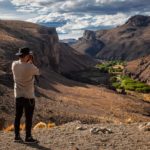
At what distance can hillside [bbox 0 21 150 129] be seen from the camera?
43.2 meters

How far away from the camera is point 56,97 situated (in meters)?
65.8

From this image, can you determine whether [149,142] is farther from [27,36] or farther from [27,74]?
[27,36]

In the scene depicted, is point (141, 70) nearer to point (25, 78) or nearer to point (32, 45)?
point (32, 45)

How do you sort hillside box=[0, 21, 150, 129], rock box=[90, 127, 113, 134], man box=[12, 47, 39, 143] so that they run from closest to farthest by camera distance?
man box=[12, 47, 39, 143] → rock box=[90, 127, 113, 134] → hillside box=[0, 21, 150, 129]

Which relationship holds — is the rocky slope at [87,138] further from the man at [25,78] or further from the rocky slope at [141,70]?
the rocky slope at [141,70]

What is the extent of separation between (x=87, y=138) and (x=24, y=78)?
3109 mm

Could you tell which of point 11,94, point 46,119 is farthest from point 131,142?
point 11,94

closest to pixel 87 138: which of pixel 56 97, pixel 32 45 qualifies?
pixel 56 97

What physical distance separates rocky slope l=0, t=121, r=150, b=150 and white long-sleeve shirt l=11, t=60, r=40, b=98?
61.2 inches

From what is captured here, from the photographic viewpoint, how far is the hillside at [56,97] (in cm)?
4322

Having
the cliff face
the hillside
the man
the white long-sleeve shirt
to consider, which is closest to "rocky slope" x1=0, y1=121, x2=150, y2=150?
the man

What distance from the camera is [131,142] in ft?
49.4

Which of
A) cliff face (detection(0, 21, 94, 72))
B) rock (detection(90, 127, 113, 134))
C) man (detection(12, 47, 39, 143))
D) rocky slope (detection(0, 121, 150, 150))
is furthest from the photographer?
cliff face (detection(0, 21, 94, 72))

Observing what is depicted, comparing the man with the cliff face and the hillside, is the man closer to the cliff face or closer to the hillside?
the hillside
